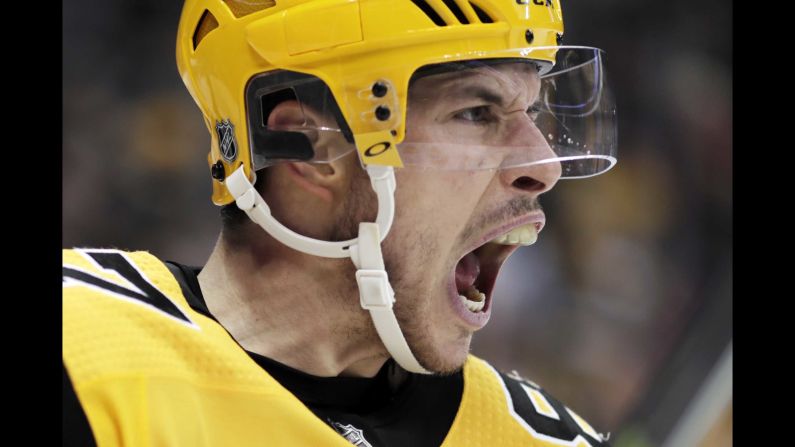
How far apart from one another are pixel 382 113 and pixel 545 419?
78 centimetres

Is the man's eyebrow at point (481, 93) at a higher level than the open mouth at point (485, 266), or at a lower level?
higher

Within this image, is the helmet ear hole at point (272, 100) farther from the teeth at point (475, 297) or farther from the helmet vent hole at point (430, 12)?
the teeth at point (475, 297)

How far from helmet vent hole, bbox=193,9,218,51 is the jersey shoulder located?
83cm

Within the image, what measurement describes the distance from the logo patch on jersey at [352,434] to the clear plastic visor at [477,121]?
464mm

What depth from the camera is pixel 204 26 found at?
156 centimetres

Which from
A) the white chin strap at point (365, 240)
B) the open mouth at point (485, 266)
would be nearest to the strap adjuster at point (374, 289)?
the white chin strap at point (365, 240)

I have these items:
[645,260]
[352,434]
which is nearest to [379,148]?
[352,434]

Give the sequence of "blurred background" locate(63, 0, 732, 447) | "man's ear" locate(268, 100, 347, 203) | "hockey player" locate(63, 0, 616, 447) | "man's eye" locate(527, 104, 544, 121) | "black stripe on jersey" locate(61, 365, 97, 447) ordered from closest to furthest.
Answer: "black stripe on jersey" locate(61, 365, 97, 447) < "hockey player" locate(63, 0, 616, 447) < "man's ear" locate(268, 100, 347, 203) < "man's eye" locate(527, 104, 544, 121) < "blurred background" locate(63, 0, 732, 447)

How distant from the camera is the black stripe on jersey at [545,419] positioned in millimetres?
1801

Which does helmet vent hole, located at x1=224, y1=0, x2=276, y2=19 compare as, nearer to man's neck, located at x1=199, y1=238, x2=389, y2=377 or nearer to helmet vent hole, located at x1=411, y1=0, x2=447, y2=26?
helmet vent hole, located at x1=411, y1=0, x2=447, y2=26

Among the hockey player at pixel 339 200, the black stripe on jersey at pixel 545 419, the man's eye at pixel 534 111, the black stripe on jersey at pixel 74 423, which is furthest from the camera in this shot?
the black stripe on jersey at pixel 545 419

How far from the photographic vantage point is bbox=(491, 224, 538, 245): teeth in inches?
65.8

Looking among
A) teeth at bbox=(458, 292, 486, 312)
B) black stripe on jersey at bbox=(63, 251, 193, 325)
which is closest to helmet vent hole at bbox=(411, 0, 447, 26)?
teeth at bbox=(458, 292, 486, 312)

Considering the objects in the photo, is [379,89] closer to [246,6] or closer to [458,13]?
[458,13]
